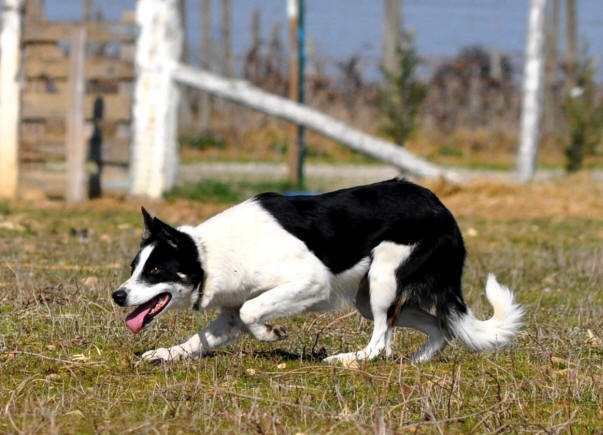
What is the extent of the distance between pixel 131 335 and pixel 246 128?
76.2 ft

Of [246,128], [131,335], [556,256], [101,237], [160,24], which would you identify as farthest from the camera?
[246,128]

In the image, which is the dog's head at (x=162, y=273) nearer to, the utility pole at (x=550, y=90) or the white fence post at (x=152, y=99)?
the white fence post at (x=152, y=99)

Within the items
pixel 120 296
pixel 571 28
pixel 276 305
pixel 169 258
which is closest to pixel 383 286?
pixel 276 305

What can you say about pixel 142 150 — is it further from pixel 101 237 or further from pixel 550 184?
pixel 550 184

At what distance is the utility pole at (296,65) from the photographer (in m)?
14.5

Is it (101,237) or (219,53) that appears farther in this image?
(219,53)

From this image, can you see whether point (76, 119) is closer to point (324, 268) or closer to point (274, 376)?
point (324, 268)

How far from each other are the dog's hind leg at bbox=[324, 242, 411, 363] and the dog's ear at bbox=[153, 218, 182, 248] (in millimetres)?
1032

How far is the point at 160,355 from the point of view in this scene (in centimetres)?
523

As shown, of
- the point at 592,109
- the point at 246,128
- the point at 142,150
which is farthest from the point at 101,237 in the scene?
the point at 246,128

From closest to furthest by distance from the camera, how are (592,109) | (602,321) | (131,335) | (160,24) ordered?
1. (131,335)
2. (602,321)
3. (160,24)
4. (592,109)

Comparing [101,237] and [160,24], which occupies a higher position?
[160,24]

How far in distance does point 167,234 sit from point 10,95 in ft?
30.3

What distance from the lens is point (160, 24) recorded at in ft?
44.2
